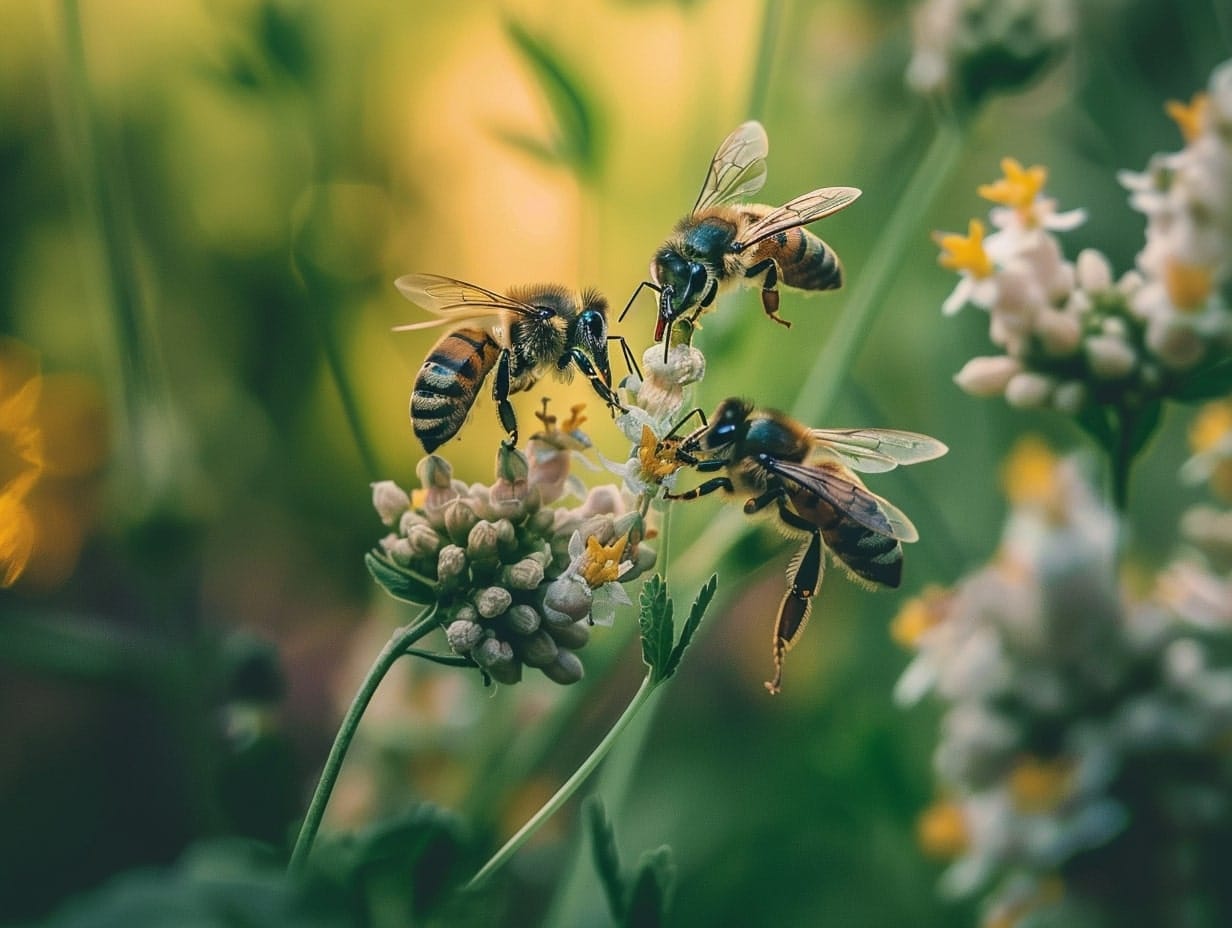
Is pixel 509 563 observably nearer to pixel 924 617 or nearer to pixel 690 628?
pixel 690 628

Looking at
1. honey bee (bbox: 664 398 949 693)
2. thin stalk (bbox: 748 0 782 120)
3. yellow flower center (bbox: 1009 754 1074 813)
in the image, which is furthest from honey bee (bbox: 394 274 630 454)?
yellow flower center (bbox: 1009 754 1074 813)

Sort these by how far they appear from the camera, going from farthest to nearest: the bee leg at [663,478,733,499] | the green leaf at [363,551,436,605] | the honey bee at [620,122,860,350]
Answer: the honey bee at [620,122,860,350] → the bee leg at [663,478,733,499] → the green leaf at [363,551,436,605]

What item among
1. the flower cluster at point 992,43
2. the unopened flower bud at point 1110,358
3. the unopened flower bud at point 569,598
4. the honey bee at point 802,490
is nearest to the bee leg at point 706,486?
the honey bee at point 802,490

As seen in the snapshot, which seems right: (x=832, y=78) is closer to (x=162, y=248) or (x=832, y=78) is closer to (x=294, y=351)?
(x=294, y=351)

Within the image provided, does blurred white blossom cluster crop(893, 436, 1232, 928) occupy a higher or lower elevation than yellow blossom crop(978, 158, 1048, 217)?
lower

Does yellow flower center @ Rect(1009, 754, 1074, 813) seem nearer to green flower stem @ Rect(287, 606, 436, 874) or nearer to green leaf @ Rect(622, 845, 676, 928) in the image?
green leaf @ Rect(622, 845, 676, 928)

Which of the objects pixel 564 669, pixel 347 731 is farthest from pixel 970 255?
pixel 347 731

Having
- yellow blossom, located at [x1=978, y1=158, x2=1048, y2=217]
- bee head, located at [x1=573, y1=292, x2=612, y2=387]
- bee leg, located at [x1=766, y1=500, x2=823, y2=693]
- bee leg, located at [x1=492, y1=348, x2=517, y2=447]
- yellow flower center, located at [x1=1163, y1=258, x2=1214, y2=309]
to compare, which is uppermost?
yellow blossom, located at [x1=978, y1=158, x2=1048, y2=217]
